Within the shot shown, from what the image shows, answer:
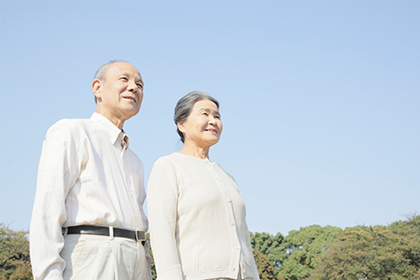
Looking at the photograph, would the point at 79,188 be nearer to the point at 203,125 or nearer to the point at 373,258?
the point at 203,125

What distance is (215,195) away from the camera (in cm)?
330

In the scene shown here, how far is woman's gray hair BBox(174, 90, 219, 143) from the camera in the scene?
379 centimetres

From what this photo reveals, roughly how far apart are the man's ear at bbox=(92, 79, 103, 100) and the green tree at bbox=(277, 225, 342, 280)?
120 feet

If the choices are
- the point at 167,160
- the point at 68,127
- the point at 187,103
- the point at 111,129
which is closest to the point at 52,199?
the point at 68,127

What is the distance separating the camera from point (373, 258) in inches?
904

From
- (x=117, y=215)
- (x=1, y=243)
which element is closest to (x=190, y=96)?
(x=117, y=215)

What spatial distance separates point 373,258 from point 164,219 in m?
22.7

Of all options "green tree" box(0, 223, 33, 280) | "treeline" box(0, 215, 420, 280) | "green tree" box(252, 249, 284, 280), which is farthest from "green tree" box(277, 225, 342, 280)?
"green tree" box(0, 223, 33, 280)

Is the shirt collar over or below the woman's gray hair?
below

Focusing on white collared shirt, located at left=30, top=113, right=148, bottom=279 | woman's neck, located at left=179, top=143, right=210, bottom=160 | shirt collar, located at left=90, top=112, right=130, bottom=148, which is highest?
shirt collar, located at left=90, top=112, right=130, bottom=148

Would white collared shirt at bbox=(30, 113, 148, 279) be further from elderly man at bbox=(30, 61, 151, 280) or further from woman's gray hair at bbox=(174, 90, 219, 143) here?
woman's gray hair at bbox=(174, 90, 219, 143)

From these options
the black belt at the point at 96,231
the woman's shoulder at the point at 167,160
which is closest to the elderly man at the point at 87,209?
the black belt at the point at 96,231

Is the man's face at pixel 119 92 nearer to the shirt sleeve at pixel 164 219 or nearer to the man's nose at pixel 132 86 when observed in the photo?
the man's nose at pixel 132 86

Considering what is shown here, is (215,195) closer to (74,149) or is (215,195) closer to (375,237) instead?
(74,149)
